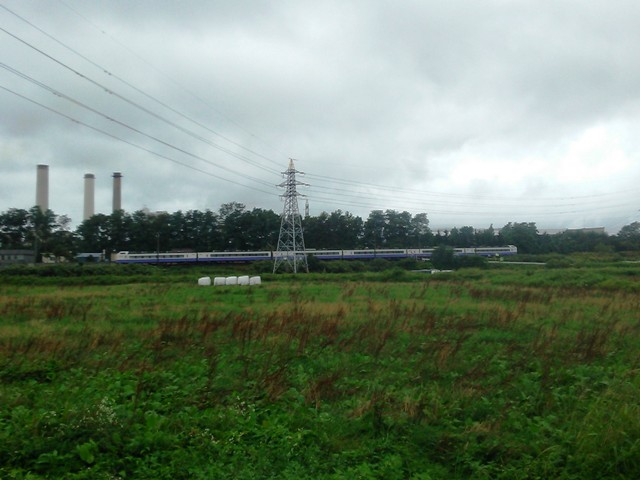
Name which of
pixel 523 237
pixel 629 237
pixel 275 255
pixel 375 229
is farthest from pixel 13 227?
pixel 629 237

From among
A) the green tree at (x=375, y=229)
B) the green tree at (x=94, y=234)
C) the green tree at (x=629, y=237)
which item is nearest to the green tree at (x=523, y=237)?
the green tree at (x=629, y=237)

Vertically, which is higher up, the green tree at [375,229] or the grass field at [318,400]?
the green tree at [375,229]

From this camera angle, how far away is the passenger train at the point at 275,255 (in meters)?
49.2

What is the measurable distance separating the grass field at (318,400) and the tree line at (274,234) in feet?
127

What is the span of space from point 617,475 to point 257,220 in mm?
53461

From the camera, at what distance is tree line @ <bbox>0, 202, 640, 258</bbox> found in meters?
45.8

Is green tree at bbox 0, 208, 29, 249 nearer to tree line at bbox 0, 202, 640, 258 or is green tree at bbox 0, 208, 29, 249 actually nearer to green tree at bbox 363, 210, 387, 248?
tree line at bbox 0, 202, 640, 258

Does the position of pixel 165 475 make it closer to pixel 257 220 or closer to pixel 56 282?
pixel 56 282

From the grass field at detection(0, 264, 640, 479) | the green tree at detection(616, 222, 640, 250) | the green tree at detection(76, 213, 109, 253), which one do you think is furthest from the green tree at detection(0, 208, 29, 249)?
the green tree at detection(616, 222, 640, 250)

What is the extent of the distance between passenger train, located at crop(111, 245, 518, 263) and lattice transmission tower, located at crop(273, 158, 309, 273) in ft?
9.66

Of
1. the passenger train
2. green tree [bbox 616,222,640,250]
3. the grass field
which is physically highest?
green tree [bbox 616,222,640,250]

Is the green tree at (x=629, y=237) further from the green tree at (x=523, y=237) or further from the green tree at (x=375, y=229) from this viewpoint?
the green tree at (x=375, y=229)

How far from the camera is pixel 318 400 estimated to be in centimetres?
601

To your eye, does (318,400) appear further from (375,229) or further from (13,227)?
(375,229)
